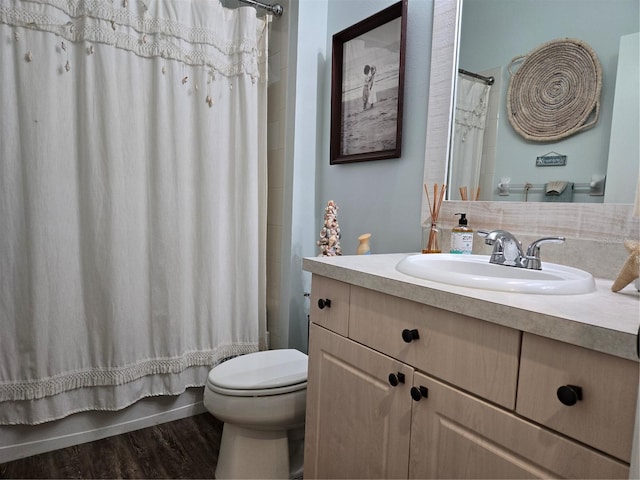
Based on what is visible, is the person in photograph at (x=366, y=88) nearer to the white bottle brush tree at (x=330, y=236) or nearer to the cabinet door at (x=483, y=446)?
the white bottle brush tree at (x=330, y=236)

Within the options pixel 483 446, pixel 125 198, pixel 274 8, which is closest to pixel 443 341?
pixel 483 446

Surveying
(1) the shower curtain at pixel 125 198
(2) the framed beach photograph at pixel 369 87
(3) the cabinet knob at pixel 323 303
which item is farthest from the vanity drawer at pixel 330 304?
(1) the shower curtain at pixel 125 198

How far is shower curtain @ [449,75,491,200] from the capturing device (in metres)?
1.28

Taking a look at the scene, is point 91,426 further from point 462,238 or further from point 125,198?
point 462,238

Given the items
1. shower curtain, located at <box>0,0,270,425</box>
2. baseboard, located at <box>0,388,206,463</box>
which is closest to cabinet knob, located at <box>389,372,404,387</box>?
shower curtain, located at <box>0,0,270,425</box>

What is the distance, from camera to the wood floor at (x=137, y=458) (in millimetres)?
1518

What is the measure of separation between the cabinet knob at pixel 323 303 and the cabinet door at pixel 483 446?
33cm

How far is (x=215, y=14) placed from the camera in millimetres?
1771

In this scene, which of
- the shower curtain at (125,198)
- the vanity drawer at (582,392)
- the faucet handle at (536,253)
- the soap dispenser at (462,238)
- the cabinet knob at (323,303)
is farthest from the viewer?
the shower curtain at (125,198)

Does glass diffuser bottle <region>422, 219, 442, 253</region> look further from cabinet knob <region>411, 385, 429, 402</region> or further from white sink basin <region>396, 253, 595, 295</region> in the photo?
cabinet knob <region>411, 385, 429, 402</region>

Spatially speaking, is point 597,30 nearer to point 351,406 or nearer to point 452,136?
point 452,136

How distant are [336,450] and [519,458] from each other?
53cm

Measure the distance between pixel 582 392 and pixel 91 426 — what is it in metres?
1.84

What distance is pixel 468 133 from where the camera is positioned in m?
1.33
